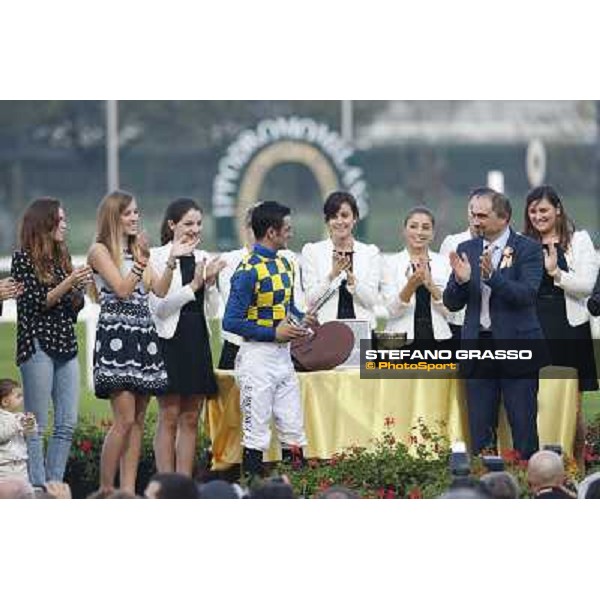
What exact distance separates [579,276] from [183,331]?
2.01 m

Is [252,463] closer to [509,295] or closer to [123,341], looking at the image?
[123,341]

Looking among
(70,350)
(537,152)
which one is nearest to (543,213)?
(537,152)

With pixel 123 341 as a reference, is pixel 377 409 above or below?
below

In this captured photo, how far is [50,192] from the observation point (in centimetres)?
1460

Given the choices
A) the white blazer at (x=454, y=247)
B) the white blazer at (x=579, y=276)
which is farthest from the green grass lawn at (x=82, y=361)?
the white blazer at (x=579, y=276)

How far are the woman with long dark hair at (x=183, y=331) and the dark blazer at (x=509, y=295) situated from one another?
4.03ft

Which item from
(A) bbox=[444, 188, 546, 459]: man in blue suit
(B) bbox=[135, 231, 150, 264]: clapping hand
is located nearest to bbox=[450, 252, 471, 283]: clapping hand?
(A) bbox=[444, 188, 546, 459]: man in blue suit

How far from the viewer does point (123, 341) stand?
47.5 feet

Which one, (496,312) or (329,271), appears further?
(329,271)

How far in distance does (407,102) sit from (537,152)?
697 millimetres

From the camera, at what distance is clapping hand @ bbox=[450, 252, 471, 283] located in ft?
47.9

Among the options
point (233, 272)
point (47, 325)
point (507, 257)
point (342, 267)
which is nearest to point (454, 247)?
point (507, 257)

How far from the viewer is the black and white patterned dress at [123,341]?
1445 centimetres

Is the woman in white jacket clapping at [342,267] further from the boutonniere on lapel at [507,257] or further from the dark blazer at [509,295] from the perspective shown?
the boutonniere on lapel at [507,257]
